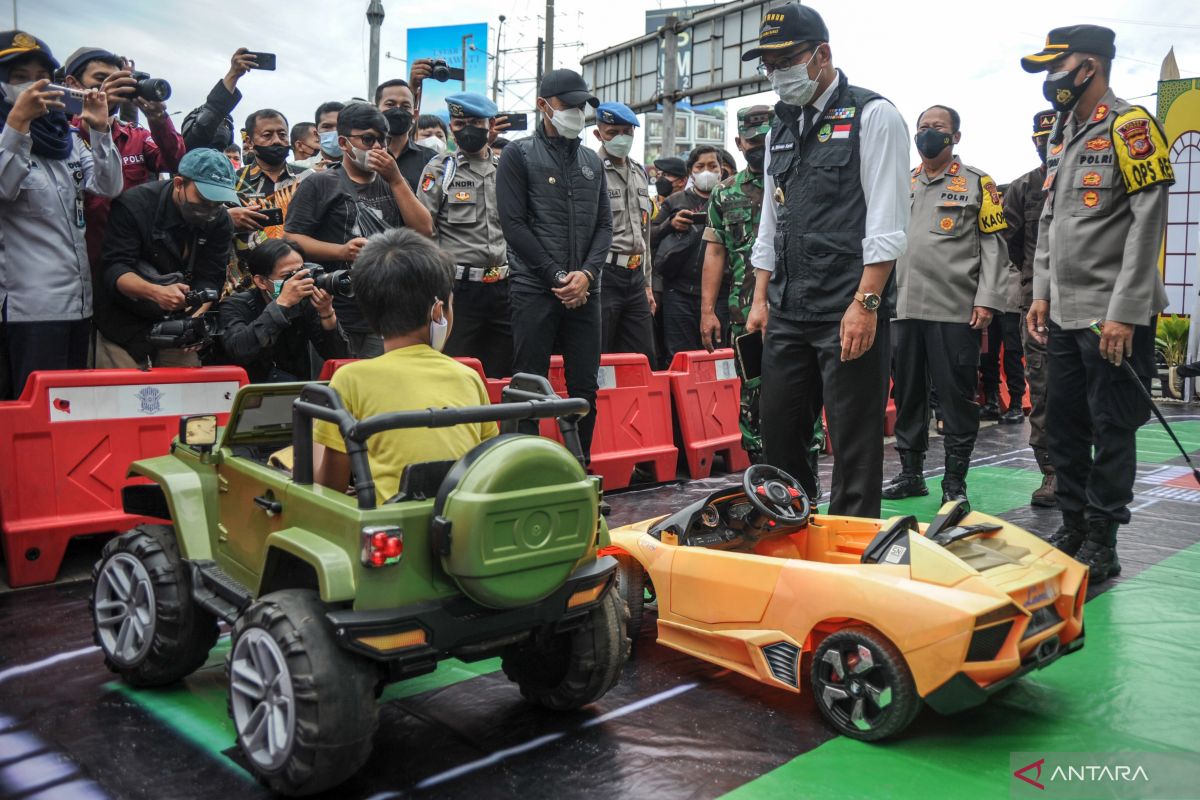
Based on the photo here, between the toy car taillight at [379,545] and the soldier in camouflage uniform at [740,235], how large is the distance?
173 inches

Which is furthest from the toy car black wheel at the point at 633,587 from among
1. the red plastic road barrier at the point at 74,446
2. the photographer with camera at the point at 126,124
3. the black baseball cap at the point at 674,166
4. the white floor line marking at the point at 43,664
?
the black baseball cap at the point at 674,166

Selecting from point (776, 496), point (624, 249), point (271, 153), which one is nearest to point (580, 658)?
point (776, 496)

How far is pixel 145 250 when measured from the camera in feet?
16.2

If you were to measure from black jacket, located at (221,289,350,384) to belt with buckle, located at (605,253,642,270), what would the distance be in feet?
7.21

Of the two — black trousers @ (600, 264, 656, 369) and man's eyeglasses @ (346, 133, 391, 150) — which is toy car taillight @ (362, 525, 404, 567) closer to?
man's eyeglasses @ (346, 133, 391, 150)

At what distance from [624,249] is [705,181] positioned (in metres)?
2.12

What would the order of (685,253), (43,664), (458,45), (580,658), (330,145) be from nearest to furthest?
(580,658) → (43,664) → (330,145) → (685,253) → (458,45)

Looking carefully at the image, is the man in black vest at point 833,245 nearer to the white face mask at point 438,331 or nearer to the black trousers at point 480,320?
the white face mask at point 438,331

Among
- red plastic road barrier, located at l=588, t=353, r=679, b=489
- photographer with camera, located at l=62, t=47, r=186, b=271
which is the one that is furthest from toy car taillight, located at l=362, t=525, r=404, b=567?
red plastic road barrier, located at l=588, t=353, r=679, b=489

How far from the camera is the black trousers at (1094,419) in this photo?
432cm

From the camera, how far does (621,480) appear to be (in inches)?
263

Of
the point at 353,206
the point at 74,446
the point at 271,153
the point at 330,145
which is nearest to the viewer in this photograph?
the point at 74,446

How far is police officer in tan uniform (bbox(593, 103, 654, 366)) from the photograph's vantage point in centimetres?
704

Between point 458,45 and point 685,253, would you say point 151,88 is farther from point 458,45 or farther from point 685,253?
point 458,45
